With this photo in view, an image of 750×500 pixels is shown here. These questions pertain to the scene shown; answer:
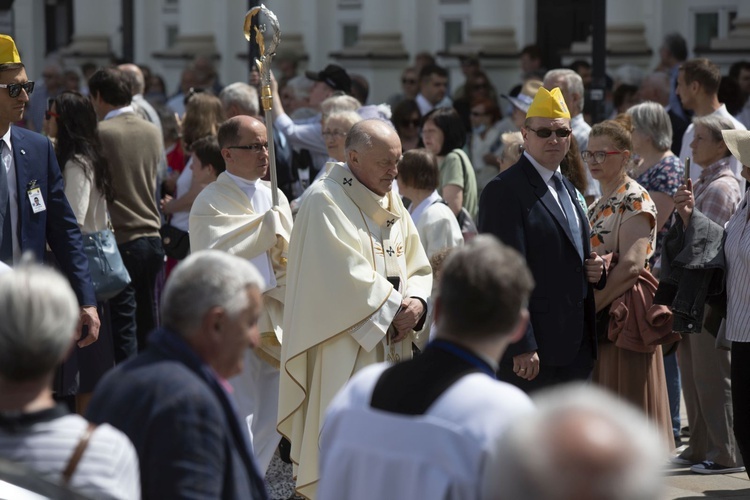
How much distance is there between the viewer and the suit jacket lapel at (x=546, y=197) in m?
5.98

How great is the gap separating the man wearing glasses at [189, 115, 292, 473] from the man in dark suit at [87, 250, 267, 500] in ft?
10.3

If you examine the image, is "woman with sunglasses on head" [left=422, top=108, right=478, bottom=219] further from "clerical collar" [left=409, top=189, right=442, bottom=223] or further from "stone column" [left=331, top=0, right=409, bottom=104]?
"stone column" [left=331, top=0, right=409, bottom=104]

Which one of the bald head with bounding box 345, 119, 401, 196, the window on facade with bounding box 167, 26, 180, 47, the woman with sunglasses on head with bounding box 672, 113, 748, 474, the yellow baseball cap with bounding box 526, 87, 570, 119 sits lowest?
the woman with sunglasses on head with bounding box 672, 113, 748, 474

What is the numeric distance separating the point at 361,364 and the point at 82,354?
214cm

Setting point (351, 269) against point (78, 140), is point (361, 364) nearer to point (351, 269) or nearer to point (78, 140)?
Result: point (351, 269)

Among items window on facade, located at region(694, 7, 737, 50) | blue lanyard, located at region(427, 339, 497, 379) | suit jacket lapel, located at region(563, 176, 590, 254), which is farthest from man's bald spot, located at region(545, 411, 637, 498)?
window on facade, located at region(694, 7, 737, 50)

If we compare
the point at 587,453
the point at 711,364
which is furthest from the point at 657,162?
the point at 587,453

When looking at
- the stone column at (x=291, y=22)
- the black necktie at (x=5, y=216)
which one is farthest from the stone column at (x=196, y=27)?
the black necktie at (x=5, y=216)

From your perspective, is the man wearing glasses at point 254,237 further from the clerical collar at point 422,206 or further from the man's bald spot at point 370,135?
the clerical collar at point 422,206

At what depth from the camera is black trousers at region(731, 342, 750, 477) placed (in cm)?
641

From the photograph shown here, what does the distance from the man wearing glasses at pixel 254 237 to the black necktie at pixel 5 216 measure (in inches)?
38.3

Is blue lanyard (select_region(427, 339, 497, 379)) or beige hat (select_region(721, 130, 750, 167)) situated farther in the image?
beige hat (select_region(721, 130, 750, 167))

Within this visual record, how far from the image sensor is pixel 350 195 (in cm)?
611

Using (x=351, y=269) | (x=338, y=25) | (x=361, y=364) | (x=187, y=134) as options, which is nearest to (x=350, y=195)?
(x=351, y=269)
